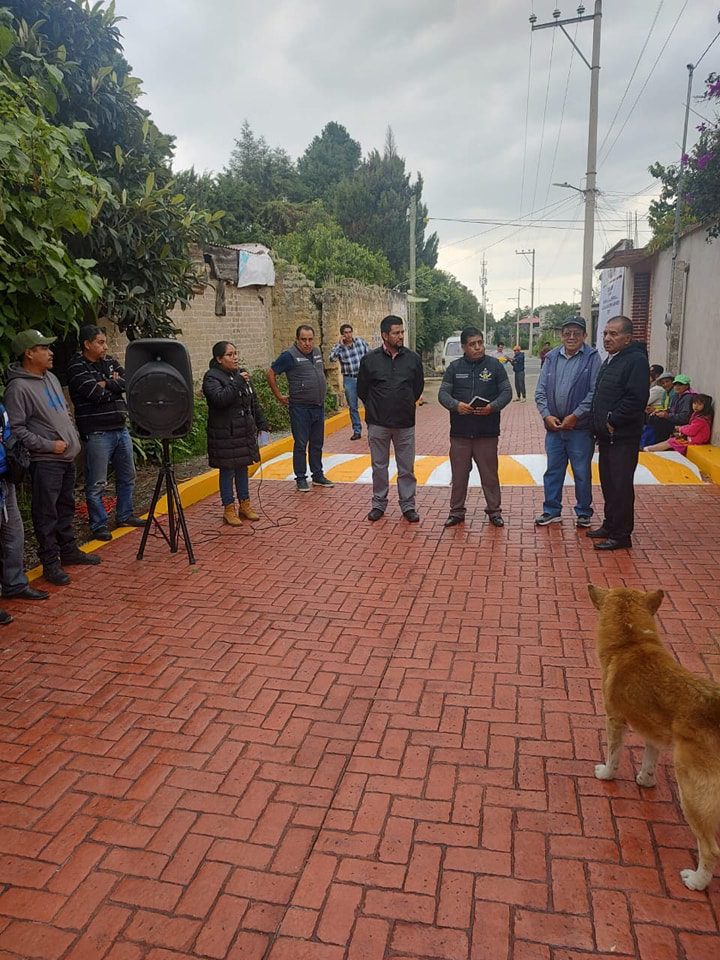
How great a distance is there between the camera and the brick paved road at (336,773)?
6.98 feet

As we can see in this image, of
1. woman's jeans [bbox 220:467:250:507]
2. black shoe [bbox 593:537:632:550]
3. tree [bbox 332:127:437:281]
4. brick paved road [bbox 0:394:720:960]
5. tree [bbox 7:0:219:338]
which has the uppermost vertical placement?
tree [bbox 332:127:437:281]

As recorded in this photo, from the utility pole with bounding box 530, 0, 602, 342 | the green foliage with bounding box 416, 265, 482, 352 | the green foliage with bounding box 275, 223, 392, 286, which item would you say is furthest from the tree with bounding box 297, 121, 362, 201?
the utility pole with bounding box 530, 0, 602, 342

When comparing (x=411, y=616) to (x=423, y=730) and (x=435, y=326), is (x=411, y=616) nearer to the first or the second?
(x=423, y=730)

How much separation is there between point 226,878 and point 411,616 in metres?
2.28

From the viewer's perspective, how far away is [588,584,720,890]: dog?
2.10 meters

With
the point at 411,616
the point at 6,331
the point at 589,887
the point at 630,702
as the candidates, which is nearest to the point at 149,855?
the point at 589,887

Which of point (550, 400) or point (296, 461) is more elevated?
point (550, 400)

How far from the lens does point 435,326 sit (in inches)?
1439

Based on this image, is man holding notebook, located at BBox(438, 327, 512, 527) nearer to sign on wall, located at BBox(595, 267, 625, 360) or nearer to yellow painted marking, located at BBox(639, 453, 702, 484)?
yellow painted marking, located at BBox(639, 453, 702, 484)

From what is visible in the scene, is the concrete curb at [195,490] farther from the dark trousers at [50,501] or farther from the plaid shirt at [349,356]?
the plaid shirt at [349,356]

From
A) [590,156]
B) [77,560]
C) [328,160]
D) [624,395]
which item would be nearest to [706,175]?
[624,395]

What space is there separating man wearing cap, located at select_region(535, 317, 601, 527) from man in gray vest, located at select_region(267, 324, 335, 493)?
2599mm

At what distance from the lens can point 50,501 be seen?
499 cm

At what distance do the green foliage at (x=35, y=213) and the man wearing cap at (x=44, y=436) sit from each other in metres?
0.35
